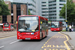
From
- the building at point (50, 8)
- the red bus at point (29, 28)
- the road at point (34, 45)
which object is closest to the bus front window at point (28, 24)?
the red bus at point (29, 28)

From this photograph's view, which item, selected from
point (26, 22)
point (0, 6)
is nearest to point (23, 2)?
point (0, 6)

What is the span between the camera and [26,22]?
16.6m

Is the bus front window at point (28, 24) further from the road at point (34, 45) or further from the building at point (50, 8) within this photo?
the building at point (50, 8)

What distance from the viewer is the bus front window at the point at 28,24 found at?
16297 millimetres

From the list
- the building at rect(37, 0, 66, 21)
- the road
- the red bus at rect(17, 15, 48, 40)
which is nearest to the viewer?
the road

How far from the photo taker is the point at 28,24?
53.9ft

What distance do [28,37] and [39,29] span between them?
1.41 metres

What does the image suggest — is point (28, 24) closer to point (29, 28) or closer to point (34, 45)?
point (29, 28)

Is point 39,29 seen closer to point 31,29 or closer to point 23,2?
point 31,29

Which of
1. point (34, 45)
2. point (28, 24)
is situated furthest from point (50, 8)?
point (34, 45)

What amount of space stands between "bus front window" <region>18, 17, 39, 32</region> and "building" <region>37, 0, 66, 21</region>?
347 ft

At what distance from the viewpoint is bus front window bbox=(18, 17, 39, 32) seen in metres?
16.3

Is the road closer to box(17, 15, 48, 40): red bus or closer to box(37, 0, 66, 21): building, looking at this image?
box(17, 15, 48, 40): red bus

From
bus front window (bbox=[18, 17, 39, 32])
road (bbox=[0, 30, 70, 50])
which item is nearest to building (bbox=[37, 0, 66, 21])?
bus front window (bbox=[18, 17, 39, 32])
